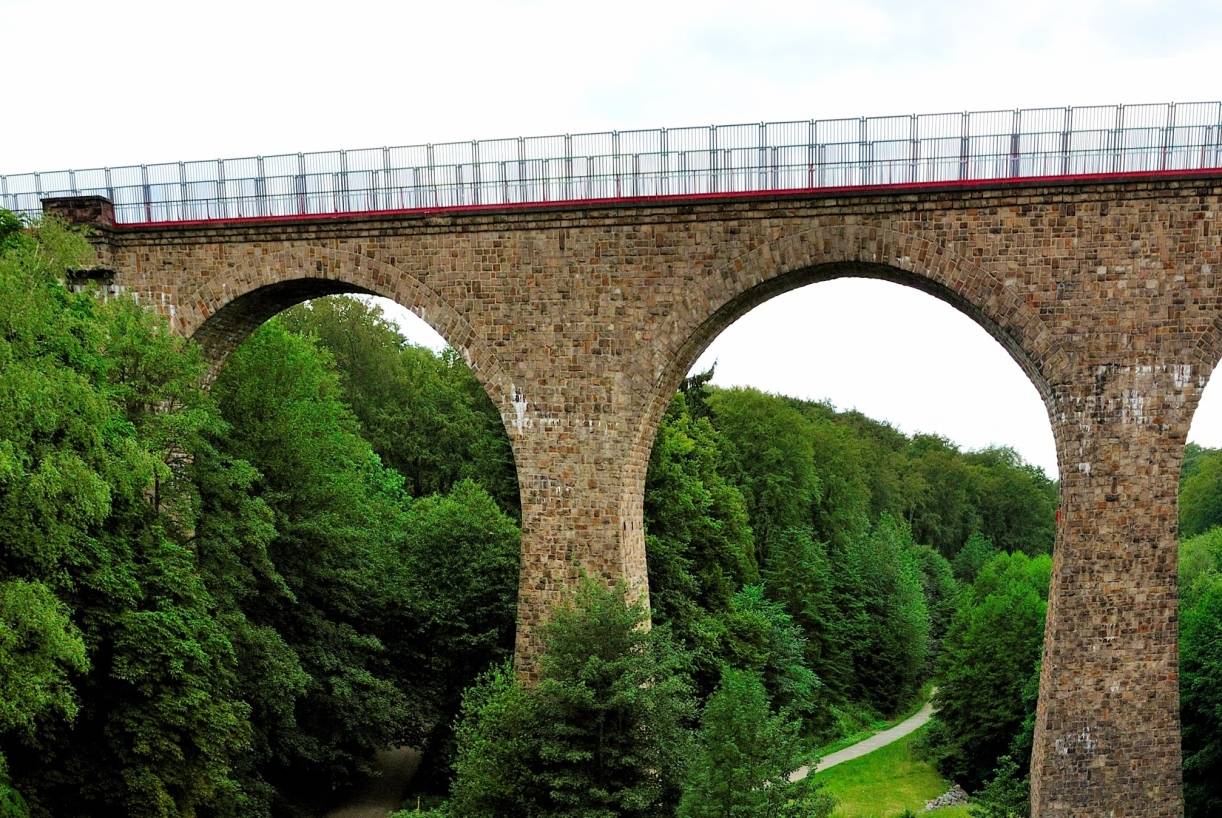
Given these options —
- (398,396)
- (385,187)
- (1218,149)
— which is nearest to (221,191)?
(385,187)

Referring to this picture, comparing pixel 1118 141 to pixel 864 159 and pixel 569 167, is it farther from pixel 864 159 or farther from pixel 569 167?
pixel 569 167

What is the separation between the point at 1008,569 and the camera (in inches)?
1375

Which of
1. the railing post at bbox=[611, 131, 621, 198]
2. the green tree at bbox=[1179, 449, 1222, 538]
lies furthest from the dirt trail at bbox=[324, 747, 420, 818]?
the green tree at bbox=[1179, 449, 1222, 538]

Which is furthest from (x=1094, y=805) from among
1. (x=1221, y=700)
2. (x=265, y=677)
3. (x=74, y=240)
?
(x=74, y=240)

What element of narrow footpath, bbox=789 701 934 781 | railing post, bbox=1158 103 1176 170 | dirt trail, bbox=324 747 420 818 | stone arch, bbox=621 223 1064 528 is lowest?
narrow footpath, bbox=789 701 934 781

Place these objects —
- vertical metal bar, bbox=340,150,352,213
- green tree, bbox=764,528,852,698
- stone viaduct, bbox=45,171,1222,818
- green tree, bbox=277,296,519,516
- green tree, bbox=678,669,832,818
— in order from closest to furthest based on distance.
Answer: green tree, bbox=678,669,832,818 < stone viaduct, bbox=45,171,1222,818 < vertical metal bar, bbox=340,150,352,213 < green tree, bbox=764,528,852,698 < green tree, bbox=277,296,519,516

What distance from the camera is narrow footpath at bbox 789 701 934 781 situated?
28.3 meters

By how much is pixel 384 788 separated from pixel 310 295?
11.7 metres

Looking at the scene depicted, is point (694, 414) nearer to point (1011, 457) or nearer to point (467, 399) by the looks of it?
point (467, 399)

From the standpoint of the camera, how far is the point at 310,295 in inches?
660

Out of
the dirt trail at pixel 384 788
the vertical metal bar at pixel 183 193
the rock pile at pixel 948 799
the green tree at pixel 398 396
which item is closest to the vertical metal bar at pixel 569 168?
the vertical metal bar at pixel 183 193

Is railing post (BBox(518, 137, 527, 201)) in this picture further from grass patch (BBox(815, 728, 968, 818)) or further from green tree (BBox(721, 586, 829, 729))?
grass patch (BBox(815, 728, 968, 818))

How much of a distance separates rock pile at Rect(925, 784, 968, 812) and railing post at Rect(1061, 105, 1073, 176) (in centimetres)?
1624

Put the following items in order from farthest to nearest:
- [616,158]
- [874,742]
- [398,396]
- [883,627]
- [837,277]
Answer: [398,396], [883,627], [874,742], [837,277], [616,158]
